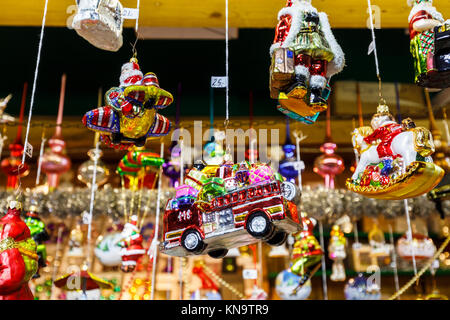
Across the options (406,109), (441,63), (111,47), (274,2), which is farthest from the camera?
(406,109)

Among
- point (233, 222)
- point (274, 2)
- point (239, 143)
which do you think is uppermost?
point (274, 2)

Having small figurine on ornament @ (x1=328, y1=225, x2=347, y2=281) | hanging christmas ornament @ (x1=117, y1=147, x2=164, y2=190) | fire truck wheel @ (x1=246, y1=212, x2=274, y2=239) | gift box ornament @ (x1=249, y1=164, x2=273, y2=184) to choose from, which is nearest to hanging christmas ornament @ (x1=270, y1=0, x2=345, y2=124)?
gift box ornament @ (x1=249, y1=164, x2=273, y2=184)

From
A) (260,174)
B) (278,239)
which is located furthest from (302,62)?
(278,239)

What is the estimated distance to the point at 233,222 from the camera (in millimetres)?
1909

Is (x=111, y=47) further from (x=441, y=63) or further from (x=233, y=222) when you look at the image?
(x=441, y=63)

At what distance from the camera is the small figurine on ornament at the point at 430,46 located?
1.86 metres

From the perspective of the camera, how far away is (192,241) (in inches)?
78.2

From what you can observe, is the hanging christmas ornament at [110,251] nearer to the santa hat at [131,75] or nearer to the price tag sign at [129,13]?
the santa hat at [131,75]

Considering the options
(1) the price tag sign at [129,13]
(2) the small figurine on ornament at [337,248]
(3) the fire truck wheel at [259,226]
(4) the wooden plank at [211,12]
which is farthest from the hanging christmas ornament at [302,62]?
(2) the small figurine on ornament at [337,248]

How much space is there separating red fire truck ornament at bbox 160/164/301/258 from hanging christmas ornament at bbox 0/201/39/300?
0.57 meters

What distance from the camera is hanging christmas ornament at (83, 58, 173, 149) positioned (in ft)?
6.23

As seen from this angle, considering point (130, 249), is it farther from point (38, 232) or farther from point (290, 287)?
point (290, 287)
